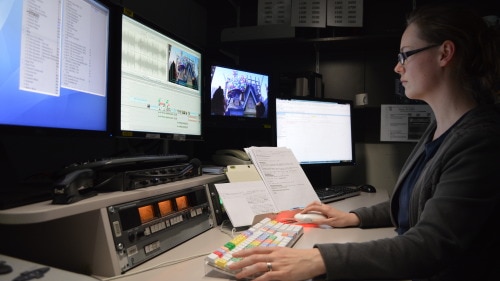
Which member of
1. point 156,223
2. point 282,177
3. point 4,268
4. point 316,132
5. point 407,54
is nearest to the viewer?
point 4,268

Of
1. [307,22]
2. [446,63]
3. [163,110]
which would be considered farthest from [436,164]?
[307,22]

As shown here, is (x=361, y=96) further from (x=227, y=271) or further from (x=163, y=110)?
(x=227, y=271)

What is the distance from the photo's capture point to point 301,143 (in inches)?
64.1

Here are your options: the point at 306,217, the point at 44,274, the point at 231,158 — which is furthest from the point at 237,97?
the point at 44,274

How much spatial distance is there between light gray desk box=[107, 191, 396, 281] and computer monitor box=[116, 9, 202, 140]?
0.35 metres

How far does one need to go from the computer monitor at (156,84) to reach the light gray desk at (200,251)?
354 mm

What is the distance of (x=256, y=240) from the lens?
0.79 metres

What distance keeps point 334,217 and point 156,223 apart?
0.58 m

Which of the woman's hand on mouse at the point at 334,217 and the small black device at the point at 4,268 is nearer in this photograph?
the small black device at the point at 4,268

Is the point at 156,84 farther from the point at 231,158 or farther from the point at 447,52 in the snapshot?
the point at 447,52

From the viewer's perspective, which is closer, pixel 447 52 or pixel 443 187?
pixel 443 187

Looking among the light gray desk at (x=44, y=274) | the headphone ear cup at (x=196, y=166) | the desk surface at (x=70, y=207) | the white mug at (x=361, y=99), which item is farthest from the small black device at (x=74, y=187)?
the white mug at (x=361, y=99)

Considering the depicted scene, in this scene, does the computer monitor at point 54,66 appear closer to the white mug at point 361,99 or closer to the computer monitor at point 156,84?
the computer monitor at point 156,84

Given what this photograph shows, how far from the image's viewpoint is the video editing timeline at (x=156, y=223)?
0.65 metres
